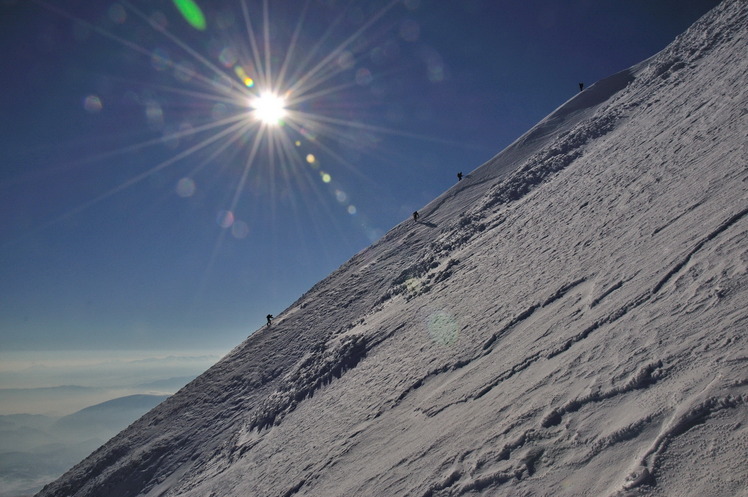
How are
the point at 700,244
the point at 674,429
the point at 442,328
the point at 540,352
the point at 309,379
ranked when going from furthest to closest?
the point at 309,379 → the point at 442,328 → the point at 540,352 → the point at 700,244 → the point at 674,429

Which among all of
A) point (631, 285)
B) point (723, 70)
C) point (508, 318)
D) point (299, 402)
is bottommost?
point (631, 285)

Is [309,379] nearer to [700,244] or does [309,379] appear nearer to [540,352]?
[540,352]

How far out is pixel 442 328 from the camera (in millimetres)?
14133

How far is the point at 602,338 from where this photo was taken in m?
7.62

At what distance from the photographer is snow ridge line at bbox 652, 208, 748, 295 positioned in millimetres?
7992

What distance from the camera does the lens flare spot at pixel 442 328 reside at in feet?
42.9

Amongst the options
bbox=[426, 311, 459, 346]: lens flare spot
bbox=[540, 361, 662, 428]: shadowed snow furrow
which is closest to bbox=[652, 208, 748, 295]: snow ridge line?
A: bbox=[540, 361, 662, 428]: shadowed snow furrow

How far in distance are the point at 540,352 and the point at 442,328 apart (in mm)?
5494

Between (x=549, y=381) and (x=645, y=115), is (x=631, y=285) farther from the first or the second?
(x=645, y=115)

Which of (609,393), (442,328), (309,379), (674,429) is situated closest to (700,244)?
(609,393)

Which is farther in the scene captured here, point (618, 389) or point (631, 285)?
point (631, 285)

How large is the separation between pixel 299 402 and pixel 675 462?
15054 millimetres

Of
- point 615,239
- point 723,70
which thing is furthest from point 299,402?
point 723,70

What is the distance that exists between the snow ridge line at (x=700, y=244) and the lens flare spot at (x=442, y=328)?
6061mm
